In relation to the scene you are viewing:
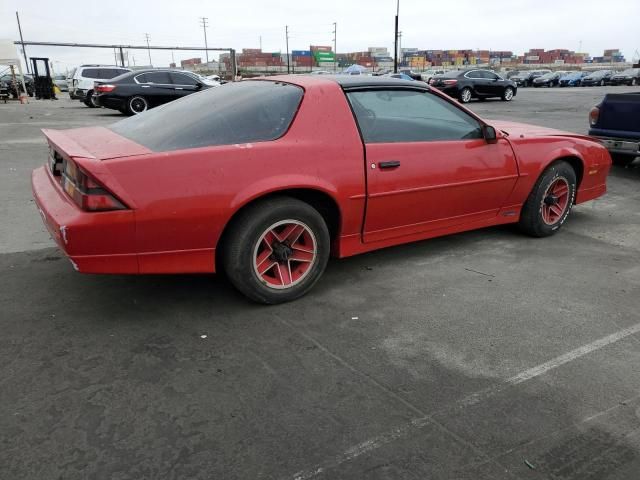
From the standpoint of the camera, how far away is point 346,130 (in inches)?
138

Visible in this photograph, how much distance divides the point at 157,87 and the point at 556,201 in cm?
1344

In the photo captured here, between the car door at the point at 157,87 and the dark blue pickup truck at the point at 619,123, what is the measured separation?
11.8m

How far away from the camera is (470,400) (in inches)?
95.7

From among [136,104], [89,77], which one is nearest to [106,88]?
[136,104]

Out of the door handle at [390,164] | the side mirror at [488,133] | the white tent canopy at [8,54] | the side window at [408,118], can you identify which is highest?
the white tent canopy at [8,54]

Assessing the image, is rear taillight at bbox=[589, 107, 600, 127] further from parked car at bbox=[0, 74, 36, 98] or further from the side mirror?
parked car at bbox=[0, 74, 36, 98]

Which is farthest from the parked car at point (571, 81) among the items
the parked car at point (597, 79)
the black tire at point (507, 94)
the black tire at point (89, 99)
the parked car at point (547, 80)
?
the black tire at point (89, 99)

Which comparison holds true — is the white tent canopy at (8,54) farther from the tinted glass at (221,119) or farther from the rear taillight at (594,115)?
the rear taillight at (594,115)

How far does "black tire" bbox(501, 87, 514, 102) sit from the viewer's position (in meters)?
23.6

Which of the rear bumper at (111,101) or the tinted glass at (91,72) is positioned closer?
the rear bumper at (111,101)

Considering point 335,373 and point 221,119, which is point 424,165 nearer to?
point 221,119

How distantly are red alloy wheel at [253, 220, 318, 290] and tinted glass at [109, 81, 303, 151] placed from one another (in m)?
0.59

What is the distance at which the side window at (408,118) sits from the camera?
12.0 feet

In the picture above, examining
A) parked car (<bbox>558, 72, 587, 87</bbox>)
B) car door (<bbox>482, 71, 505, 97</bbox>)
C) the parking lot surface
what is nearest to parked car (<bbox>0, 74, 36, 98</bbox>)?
car door (<bbox>482, 71, 505, 97</bbox>)
